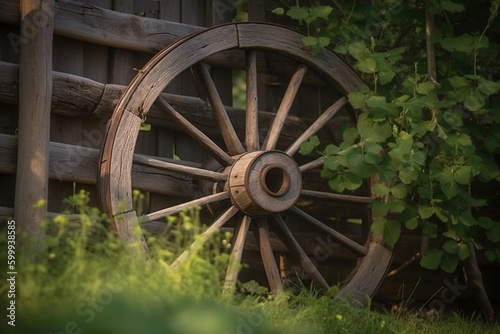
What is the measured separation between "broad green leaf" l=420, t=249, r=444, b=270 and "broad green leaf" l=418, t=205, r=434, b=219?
0.28 m

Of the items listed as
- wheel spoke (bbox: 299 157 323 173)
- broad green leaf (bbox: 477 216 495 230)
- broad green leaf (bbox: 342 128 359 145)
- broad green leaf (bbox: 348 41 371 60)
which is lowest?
broad green leaf (bbox: 477 216 495 230)

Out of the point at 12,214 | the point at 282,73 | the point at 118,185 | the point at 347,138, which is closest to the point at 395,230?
the point at 347,138

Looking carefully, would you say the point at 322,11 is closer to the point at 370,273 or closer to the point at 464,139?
the point at 464,139

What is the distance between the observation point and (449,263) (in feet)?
15.7

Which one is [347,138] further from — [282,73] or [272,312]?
[272,312]

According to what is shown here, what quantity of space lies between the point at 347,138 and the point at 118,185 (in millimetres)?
1506

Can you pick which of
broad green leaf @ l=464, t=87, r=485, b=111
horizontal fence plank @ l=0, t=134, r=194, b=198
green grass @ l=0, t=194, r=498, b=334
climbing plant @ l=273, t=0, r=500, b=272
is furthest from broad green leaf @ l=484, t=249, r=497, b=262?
green grass @ l=0, t=194, r=498, b=334

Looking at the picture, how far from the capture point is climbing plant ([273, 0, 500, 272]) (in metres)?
4.59

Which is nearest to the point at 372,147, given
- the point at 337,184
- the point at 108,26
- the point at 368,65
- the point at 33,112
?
the point at 337,184

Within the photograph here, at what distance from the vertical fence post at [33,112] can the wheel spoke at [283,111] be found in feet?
4.29

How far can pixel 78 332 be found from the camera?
227cm

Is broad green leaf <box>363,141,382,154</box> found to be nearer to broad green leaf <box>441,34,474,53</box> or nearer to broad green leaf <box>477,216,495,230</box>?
broad green leaf <box>441,34,474,53</box>

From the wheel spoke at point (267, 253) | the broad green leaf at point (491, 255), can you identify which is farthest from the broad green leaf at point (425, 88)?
the wheel spoke at point (267, 253)

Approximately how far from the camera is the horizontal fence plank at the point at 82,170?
13.7 feet
